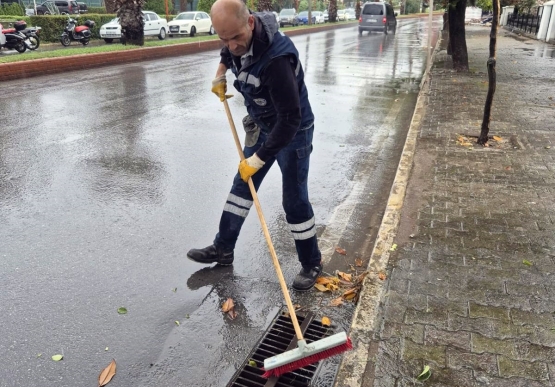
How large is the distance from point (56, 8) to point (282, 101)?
36.5 m

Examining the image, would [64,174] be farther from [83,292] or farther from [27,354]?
[27,354]

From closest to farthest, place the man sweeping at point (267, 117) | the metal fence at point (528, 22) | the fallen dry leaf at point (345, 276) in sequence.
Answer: the man sweeping at point (267, 117)
the fallen dry leaf at point (345, 276)
the metal fence at point (528, 22)

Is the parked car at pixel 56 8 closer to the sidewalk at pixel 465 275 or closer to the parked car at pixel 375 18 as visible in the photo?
the parked car at pixel 375 18

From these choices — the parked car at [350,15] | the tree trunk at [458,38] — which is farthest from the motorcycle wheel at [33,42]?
the parked car at [350,15]

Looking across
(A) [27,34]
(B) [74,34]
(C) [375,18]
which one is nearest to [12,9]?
(B) [74,34]

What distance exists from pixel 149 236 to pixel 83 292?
3.01ft

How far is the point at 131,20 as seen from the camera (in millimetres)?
19125

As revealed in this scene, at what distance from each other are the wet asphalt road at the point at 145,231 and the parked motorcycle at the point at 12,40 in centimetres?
859

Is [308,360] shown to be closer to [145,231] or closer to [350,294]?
[350,294]

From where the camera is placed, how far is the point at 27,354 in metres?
2.87

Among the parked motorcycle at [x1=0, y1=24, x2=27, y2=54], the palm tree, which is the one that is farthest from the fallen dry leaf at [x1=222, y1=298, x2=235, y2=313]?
the palm tree

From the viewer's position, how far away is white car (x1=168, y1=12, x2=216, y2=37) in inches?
1060

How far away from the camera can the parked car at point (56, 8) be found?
3403 cm

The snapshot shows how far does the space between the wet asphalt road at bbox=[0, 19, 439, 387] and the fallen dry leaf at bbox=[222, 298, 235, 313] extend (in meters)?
0.04
